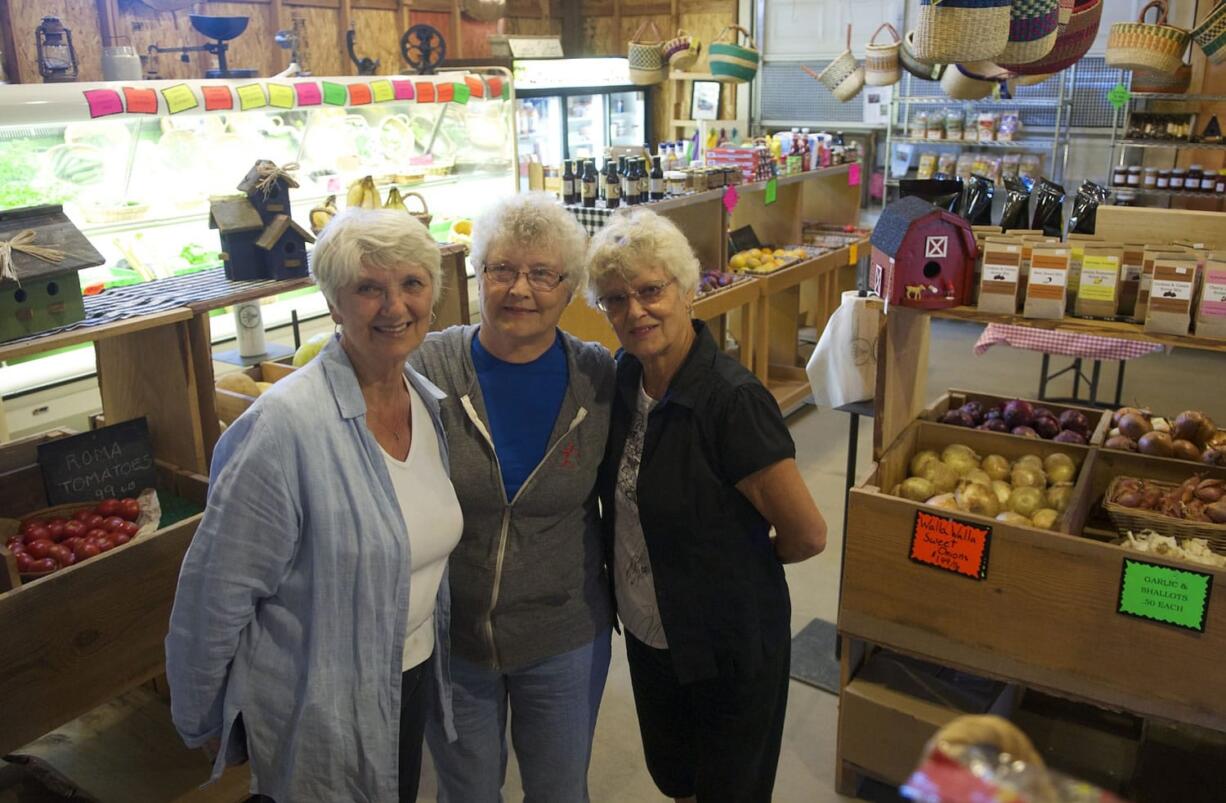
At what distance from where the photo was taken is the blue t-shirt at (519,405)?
1.87 metres

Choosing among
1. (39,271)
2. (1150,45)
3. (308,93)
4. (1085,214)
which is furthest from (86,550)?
(1150,45)

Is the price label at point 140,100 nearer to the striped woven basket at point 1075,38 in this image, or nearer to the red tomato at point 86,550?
the red tomato at point 86,550

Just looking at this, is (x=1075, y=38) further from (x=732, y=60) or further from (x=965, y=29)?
(x=732, y=60)

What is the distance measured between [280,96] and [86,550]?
2.89 meters

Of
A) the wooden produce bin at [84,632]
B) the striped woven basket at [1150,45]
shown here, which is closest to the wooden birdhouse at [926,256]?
the wooden produce bin at [84,632]

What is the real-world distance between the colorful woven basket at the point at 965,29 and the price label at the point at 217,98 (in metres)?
3.08

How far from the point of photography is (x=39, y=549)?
2352 mm

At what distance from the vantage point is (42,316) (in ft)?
7.49

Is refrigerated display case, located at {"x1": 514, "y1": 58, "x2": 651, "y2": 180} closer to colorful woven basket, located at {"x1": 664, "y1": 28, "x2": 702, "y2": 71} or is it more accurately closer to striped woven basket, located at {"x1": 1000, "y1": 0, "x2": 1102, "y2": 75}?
colorful woven basket, located at {"x1": 664, "y1": 28, "x2": 702, "y2": 71}

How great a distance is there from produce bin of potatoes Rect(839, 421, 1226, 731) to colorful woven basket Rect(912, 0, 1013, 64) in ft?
3.41

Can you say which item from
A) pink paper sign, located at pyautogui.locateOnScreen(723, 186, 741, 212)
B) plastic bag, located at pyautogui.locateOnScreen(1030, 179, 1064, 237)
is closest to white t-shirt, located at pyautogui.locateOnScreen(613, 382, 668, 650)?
plastic bag, located at pyautogui.locateOnScreen(1030, 179, 1064, 237)

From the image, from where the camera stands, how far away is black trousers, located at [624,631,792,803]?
199cm

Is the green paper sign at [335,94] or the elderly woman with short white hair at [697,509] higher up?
the green paper sign at [335,94]

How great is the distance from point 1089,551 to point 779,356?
4367mm
